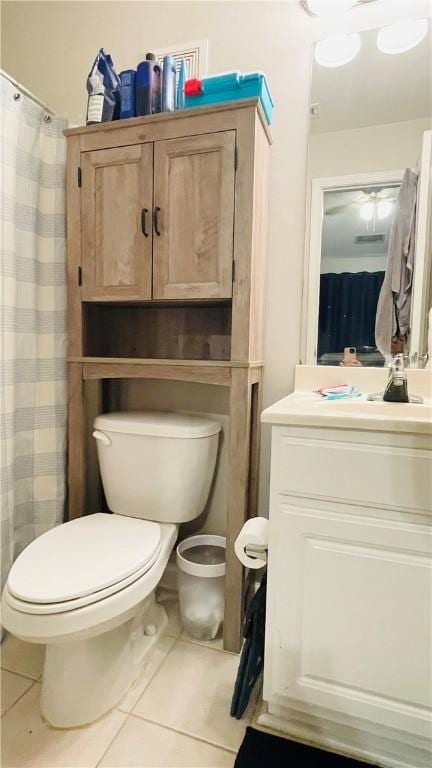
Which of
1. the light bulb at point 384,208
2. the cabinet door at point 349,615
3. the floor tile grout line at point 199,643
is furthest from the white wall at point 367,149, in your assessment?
the floor tile grout line at point 199,643

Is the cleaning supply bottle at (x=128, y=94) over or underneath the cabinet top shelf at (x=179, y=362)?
over

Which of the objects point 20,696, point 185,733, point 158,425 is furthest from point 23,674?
point 158,425

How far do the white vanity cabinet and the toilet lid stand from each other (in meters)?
0.39

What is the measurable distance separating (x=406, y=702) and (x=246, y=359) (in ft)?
2.99

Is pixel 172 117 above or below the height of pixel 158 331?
above

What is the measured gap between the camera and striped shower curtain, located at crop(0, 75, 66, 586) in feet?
4.02

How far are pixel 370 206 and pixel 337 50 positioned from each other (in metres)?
0.54

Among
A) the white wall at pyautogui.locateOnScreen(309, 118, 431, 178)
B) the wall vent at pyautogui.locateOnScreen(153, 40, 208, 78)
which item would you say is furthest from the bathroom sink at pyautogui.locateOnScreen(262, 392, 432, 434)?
the wall vent at pyautogui.locateOnScreen(153, 40, 208, 78)

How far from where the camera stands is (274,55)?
135 centimetres

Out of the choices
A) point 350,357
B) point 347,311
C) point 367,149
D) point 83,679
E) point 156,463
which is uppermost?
point 367,149

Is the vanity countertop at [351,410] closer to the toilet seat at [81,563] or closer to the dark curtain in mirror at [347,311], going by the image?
the dark curtain in mirror at [347,311]

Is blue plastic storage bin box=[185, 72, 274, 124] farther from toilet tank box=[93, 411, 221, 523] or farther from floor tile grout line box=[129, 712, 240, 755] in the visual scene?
floor tile grout line box=[129, 712, 240, 755]

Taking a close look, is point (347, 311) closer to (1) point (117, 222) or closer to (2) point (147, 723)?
(1) point (117, 222)

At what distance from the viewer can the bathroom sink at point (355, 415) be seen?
2.55ft
